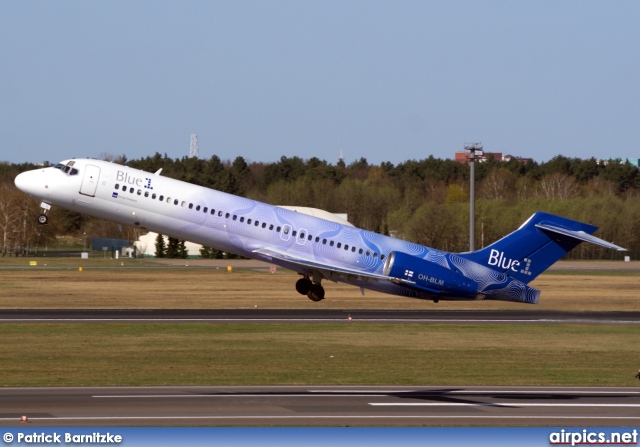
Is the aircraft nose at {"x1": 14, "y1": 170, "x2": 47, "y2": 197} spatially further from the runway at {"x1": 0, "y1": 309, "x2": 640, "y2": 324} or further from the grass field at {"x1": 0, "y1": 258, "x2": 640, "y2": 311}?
the grass field at {"x1": 0, "y1": 258, "x2": 640, "y2": 311}

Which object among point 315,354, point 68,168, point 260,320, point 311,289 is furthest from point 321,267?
point 260,320

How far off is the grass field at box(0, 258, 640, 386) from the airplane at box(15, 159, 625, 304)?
3386mm

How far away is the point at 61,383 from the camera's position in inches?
2095

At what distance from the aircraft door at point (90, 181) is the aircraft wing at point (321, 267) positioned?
871 cm

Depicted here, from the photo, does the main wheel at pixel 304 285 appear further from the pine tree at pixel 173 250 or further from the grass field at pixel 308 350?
the pine tree at pixel 173 250

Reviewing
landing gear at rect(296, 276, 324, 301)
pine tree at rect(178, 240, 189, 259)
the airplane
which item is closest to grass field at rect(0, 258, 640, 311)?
the airplane

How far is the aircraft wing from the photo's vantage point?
156 ft

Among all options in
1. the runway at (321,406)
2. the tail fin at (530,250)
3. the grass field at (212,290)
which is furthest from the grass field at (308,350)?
the runway at (321,406)

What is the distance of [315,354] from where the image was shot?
209ft

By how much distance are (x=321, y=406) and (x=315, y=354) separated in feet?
55.9

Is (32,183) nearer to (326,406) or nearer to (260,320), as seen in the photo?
(326,406)

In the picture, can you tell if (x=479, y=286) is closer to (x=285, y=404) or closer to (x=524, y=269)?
(x=524, y=269)

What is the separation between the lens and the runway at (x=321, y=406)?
141 feet

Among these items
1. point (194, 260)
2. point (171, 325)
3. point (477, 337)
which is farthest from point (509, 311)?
point (194, 260)
